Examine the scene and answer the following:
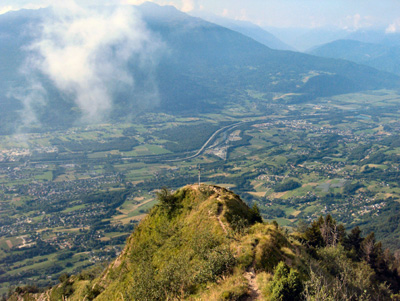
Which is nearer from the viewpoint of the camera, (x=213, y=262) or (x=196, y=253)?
(x=213, y=262)

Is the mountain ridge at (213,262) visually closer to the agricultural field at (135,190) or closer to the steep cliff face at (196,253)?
the steep cliff face at (196,253)

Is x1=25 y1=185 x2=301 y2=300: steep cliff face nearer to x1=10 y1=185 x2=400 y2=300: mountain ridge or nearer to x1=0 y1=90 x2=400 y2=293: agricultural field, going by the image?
x1=10 y1=185 x2=400 y2=300: mountain ridge

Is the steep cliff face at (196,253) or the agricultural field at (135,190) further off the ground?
the steep cliff face at (196,253)

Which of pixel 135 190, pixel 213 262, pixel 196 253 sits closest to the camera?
pixel 213 262

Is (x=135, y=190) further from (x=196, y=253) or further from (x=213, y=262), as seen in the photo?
(x=213, y=262)

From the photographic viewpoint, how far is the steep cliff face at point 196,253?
1741 cm

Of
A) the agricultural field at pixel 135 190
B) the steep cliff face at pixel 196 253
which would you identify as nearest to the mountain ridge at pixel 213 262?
the steep cliff face at pixel 196 253

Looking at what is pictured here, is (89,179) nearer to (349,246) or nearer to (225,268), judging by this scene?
(349,246)

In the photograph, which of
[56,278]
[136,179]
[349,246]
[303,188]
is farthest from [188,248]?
[136,179]

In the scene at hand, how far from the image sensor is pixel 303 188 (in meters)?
135

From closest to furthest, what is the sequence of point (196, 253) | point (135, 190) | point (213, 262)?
point (213, 262), point (196, 253), point (135, 190)

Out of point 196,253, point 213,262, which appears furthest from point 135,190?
point 213,262

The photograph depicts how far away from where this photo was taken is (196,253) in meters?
21.4

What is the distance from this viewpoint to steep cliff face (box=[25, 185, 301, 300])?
57.1ft
